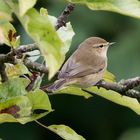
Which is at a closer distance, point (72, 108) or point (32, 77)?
point (32, 77)

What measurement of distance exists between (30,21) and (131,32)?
5.18 meters

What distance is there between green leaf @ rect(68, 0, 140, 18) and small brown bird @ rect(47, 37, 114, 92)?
1887mm

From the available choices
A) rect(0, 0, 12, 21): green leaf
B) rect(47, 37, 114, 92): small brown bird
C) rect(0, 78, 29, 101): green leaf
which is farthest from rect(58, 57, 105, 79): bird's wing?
rect(0, 0, 12, 21): green leaf

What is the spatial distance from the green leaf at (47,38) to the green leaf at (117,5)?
0.15 m

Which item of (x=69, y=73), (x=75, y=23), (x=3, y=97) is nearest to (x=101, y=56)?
(x=69, y=73)

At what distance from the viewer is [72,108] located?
24.3 feet

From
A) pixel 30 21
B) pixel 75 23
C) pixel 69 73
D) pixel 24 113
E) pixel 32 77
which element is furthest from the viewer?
pixel 75 23

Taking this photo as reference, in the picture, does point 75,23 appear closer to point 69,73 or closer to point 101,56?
point 101,56

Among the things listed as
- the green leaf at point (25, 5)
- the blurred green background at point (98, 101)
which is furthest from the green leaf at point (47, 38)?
the blurred green background at point (98, 101)

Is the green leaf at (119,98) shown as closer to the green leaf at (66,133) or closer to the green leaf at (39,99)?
the green leaf at (66,133)

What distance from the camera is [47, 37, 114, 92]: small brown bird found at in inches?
153

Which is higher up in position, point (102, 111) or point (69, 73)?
point (69, 73)

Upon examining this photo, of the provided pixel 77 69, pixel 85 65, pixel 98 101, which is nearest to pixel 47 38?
pixel 77 69

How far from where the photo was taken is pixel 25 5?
1.52 meters
